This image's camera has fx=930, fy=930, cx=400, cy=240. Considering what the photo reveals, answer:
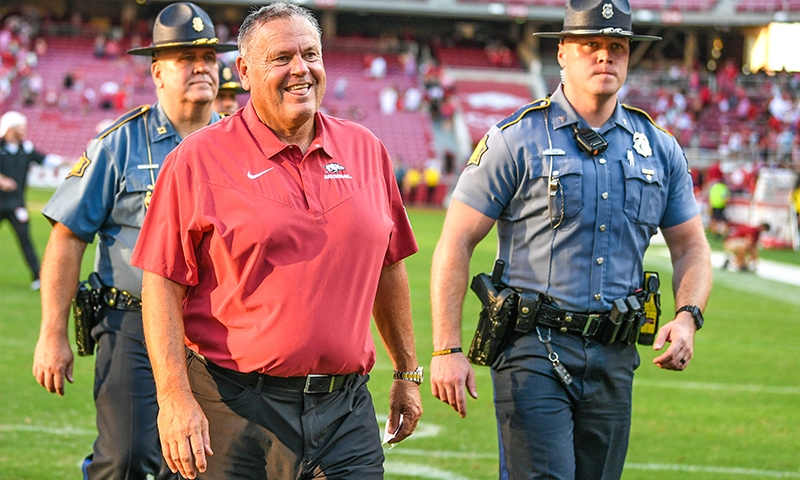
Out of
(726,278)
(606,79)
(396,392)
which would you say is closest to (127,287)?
(396,392)

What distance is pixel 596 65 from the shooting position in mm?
3918

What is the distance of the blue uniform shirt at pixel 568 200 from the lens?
3.84 m

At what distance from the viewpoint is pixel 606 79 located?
389cm

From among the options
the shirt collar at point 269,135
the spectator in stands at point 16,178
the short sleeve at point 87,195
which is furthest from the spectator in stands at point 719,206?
the shirt collar at point 269,135

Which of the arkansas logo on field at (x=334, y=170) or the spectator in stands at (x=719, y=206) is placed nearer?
the arkansas logo on field at (x=334, y=170)

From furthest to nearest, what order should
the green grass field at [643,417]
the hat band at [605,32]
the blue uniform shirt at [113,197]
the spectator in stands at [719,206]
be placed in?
the spectator in stands at [719,206], the green grass field at [643,417], the blue uniform shirt at [113,197], the hat band at [605,32]

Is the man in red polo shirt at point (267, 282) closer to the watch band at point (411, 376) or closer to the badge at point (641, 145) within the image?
the watch band at point (411, 376)

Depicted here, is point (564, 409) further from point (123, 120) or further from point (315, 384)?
point (123, 120)

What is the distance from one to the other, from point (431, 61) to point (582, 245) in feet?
152

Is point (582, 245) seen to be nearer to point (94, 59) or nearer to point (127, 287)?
point (127, 287)

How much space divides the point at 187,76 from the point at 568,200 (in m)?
1.98

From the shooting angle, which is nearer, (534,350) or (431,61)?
(534,350)

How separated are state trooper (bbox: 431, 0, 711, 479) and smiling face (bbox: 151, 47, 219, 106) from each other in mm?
1412

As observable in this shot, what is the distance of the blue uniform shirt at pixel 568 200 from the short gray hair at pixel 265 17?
43.9 inches
